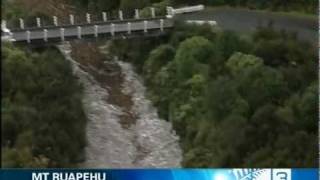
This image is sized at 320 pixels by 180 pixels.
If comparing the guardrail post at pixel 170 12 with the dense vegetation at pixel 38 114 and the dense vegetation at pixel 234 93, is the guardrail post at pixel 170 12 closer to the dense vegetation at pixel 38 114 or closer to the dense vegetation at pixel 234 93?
the dense vegetation at pixel 234 93

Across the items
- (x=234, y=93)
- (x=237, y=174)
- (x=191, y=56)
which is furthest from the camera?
(x=191, y=56)

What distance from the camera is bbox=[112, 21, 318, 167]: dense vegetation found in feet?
9.32

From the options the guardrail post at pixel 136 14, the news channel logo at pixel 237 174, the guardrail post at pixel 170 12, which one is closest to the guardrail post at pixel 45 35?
the guardrail post at pixel 136 14

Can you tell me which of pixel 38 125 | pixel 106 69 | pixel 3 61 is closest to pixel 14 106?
pixel 38 125

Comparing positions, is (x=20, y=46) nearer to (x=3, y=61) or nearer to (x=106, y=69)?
(x=3, y=61)

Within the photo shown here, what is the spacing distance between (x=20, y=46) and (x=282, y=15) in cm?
131

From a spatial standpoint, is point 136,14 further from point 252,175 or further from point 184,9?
point 252,175

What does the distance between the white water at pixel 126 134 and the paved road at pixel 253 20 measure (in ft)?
1.82

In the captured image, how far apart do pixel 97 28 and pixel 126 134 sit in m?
0.57

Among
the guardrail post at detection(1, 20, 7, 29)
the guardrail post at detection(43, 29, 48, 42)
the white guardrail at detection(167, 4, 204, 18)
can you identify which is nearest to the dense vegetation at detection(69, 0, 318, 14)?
the white guardrail at detection(167, 4, 204, 18)

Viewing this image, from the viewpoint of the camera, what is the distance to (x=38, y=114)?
2.89 m

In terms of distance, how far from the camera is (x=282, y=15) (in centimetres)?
351

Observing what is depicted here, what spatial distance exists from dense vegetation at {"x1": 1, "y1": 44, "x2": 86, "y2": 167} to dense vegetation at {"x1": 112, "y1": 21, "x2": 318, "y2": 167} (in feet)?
1.68

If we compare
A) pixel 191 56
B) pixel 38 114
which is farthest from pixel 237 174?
pixel 191 56
